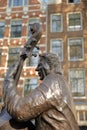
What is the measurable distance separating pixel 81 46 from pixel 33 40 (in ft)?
47.8

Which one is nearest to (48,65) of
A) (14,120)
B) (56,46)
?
(14,120)

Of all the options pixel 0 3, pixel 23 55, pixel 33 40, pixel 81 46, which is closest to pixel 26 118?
pixel 23 55

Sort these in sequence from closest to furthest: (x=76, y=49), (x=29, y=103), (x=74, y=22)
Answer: (x=29, y=103), (x=76, y=49), (x=74, y=22)

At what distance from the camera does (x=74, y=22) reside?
17219 mm

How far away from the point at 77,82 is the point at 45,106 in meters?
14.1

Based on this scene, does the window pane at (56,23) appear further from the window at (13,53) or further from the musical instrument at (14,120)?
the musical instrument at (14,120)

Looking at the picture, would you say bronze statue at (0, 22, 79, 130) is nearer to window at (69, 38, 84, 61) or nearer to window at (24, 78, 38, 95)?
window at (24, 78, 38, 95)

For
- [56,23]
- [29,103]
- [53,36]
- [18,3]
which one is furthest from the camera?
[18,3]

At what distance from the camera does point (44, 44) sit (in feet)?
55.1

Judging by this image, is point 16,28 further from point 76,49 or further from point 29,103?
point 29,103

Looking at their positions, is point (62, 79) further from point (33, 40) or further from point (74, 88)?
point (74, 88)

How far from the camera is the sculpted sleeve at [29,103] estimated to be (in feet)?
5.63

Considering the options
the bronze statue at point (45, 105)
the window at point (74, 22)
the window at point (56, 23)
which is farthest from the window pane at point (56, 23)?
the bronze statue at point (45, 105)

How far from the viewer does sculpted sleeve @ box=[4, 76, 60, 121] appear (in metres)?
1.71
